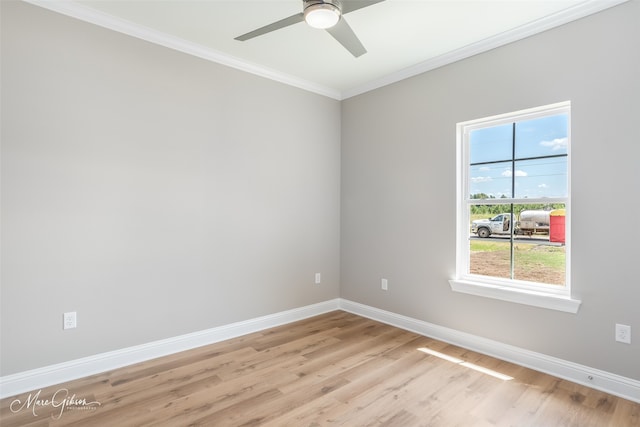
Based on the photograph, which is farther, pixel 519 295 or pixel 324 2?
→ pixel 519 295

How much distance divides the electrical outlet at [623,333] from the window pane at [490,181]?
3.82 feet

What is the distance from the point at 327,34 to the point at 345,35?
678mm

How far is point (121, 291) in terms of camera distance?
256 cm

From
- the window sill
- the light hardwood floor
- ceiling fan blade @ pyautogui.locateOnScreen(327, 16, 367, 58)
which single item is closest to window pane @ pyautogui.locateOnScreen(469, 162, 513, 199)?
the window sill

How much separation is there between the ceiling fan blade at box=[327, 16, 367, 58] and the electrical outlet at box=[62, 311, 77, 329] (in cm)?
267

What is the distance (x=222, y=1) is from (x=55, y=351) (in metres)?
2.75

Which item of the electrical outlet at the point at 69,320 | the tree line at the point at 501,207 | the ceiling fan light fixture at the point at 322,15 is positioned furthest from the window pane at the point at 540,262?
the electrical outlet at the point at 69,320

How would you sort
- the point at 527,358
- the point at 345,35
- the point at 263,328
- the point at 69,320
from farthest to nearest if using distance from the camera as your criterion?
1. the point at 263,328
2. the point at 527,358
3. the point at 69,320
4. the point at 345,35

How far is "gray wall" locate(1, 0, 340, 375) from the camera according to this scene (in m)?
2.20

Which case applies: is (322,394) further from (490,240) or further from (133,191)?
(133,191)

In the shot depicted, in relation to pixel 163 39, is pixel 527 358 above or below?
below

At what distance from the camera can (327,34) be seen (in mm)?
2678

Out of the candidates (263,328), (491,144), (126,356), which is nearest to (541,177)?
(491,144)

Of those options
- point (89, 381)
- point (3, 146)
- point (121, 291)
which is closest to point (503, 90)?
point (121, 291)
